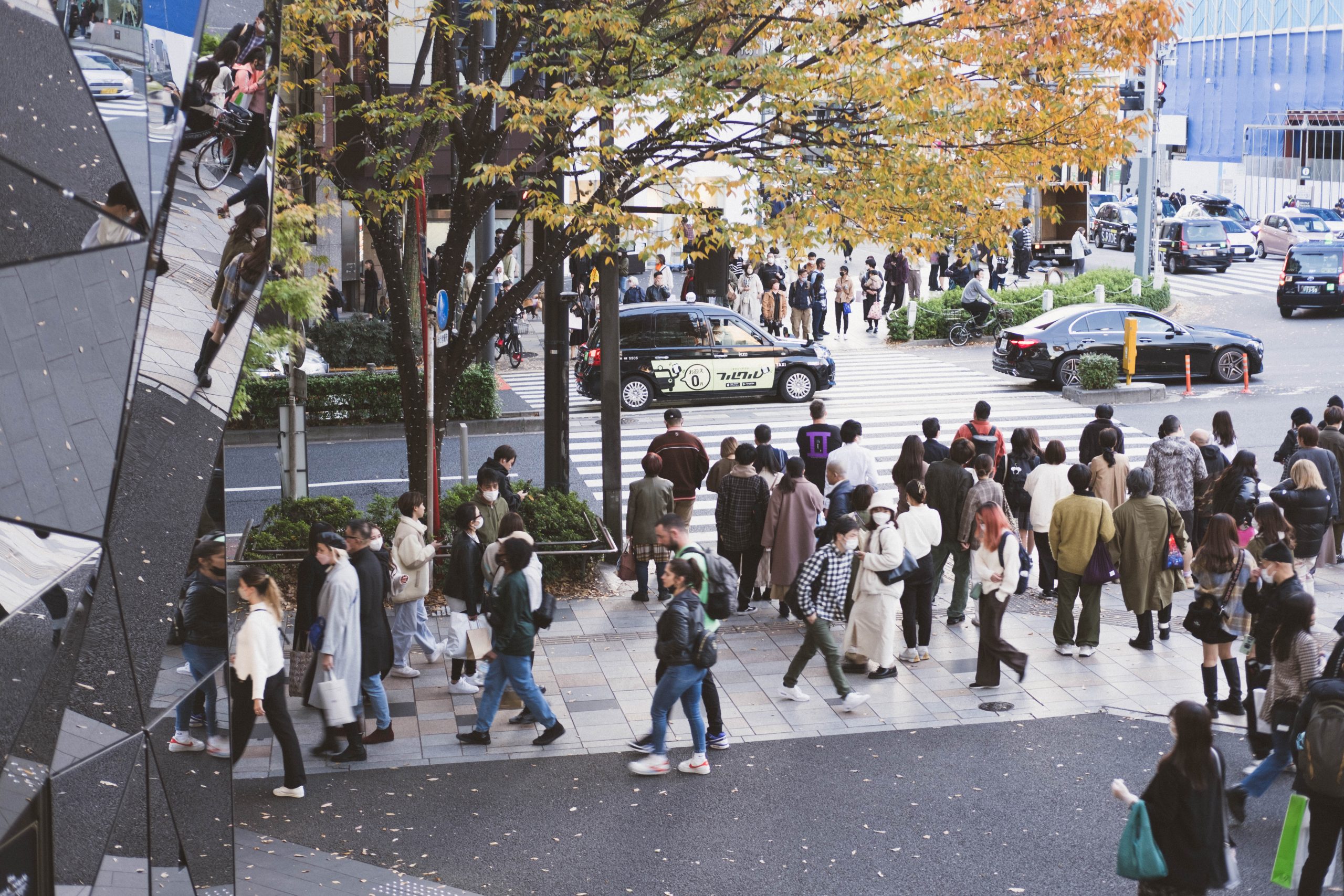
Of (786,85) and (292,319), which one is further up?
(786,85)

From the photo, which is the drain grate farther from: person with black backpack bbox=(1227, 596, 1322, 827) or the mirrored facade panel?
the mirrored facade panel

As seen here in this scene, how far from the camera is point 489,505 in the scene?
10.9 m

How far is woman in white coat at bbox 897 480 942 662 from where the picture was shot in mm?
10648

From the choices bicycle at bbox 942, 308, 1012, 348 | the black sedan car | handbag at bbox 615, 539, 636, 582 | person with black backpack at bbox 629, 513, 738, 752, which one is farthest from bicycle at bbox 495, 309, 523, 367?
person with black backpack at bbox 629, 513, 738, 752

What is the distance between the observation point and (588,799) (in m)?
8.45

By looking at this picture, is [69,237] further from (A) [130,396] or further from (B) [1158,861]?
(B) [1158,861]

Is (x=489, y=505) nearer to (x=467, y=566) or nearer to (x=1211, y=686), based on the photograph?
(x=467, y=566)

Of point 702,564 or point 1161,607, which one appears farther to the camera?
point 1161,607

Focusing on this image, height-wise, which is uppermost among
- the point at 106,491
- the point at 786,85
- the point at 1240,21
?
the point at 1240,21

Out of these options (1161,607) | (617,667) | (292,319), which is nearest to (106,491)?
(617,667)

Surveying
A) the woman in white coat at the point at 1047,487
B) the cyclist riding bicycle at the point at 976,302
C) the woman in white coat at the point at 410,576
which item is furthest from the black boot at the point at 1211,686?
the cyclist riding bicycle at the point at 976,302

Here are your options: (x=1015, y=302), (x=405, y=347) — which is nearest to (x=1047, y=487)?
(x=405, y=347)

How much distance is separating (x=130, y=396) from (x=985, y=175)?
9.23 m

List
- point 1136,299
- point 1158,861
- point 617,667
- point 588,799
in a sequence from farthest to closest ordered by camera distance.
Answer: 1. point 1136,299
2. point 617,667
3. point 588,799
4. point 1158,861
